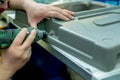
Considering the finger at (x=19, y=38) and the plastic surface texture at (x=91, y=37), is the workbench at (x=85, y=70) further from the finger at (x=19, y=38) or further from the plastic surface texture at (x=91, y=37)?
the finger at (x=19, y=38)

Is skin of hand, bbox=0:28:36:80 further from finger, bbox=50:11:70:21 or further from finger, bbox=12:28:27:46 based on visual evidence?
finger, bbox=50:11:70:21

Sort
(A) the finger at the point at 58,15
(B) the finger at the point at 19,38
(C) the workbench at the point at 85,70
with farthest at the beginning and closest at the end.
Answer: (A) the finger at the point at 58,15 < (B) the finger at the point at 19,38 < (C) the workbench at the point at 85,70

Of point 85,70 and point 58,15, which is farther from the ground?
point 58,15

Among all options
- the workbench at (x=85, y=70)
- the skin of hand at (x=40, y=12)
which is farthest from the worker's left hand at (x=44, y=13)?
the workbench at (x=85, y=70)

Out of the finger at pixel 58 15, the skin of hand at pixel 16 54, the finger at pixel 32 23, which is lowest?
the skin of hand at pixel 16 54

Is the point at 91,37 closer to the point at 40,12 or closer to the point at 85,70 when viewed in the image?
the point at 85,70

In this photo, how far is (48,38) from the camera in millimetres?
784

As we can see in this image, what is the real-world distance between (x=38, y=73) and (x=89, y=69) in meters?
0.61

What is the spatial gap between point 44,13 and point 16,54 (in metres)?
0.23

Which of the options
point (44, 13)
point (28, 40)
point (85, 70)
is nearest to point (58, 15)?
point (44, 13)

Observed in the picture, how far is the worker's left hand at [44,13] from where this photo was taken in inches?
31.3

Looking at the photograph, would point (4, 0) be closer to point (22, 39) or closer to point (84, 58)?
point (22, 39)

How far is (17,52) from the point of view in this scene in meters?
0.68

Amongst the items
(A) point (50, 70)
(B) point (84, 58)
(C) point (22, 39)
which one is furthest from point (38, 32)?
(A) point (50, 70)
